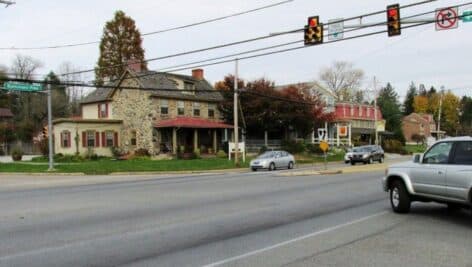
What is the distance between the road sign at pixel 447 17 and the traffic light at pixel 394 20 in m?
1.30

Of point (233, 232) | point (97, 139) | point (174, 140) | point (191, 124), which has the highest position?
point (191, 124)

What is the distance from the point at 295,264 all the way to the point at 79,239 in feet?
14.1

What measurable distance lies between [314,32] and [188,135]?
31.6 m

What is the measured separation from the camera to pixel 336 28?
19.8 meters

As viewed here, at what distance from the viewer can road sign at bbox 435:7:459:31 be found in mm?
17812

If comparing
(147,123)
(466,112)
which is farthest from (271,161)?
(466,112)

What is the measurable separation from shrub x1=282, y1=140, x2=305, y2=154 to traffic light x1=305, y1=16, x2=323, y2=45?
33.7 metres

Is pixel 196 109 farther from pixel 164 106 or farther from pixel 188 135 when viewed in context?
pixel 164 106

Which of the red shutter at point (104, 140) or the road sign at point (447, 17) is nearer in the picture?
the road sign at point (447, 17)

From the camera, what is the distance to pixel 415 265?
707 cm

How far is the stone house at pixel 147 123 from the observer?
48.0m

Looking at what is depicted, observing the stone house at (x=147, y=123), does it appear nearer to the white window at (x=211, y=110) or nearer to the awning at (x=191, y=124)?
the awning at (x=191, y=124)

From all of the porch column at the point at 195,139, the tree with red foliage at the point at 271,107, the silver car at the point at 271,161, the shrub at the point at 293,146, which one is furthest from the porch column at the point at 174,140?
the shrub at the point at 293,146

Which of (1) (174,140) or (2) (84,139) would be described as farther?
(2) (84,139)
